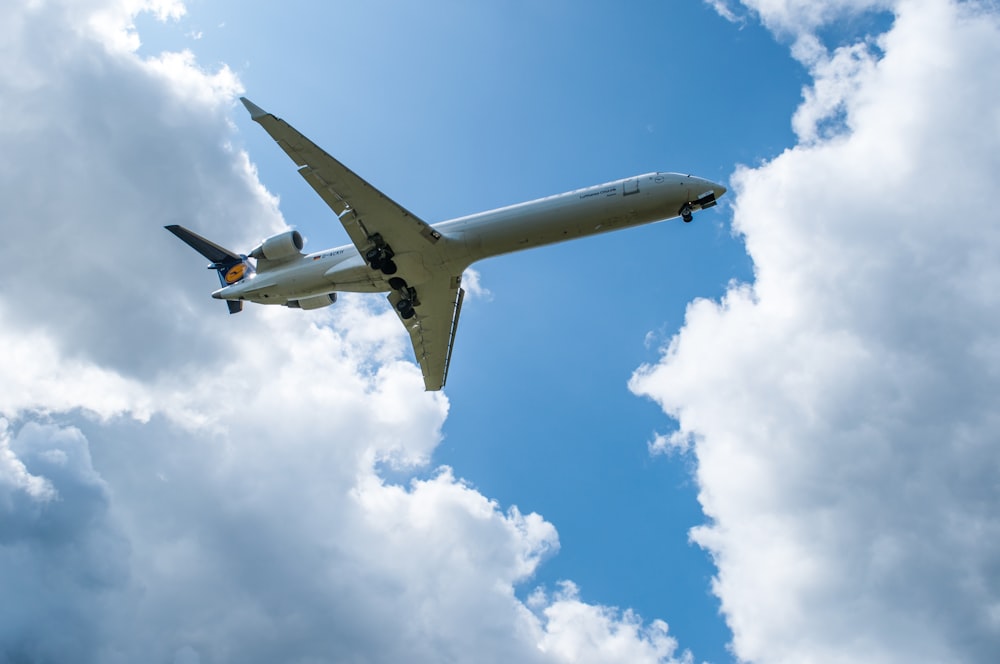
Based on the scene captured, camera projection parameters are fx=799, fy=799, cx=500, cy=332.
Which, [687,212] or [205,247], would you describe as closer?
[687,212]

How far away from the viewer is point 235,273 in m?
43.2

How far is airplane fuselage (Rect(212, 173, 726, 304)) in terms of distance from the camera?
3403 centimetres

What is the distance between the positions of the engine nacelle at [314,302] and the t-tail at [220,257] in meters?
3.66

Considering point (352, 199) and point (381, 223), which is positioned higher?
point (352, 199)

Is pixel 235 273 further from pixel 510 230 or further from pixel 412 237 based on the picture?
pixel 510 230

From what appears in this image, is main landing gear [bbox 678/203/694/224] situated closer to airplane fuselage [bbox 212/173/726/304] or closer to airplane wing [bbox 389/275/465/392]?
airplane fuselage [bbox 212/173/726/304]

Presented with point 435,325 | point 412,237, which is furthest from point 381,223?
point 435,325

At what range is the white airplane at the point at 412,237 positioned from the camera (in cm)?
3403

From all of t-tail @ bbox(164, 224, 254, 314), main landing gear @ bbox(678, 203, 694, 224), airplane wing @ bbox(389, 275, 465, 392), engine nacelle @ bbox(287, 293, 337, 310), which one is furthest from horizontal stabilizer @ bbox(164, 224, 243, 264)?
main landing gear @ bbox(678, 203, 694, 224)

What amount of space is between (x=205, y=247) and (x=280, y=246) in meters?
7.25

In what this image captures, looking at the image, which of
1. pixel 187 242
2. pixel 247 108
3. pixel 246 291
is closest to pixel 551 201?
pixel 247 108

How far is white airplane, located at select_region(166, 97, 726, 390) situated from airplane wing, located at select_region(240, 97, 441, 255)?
4 cm

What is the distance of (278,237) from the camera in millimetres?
39625

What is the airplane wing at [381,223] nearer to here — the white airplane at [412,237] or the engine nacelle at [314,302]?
the white airplane at [412,237]
